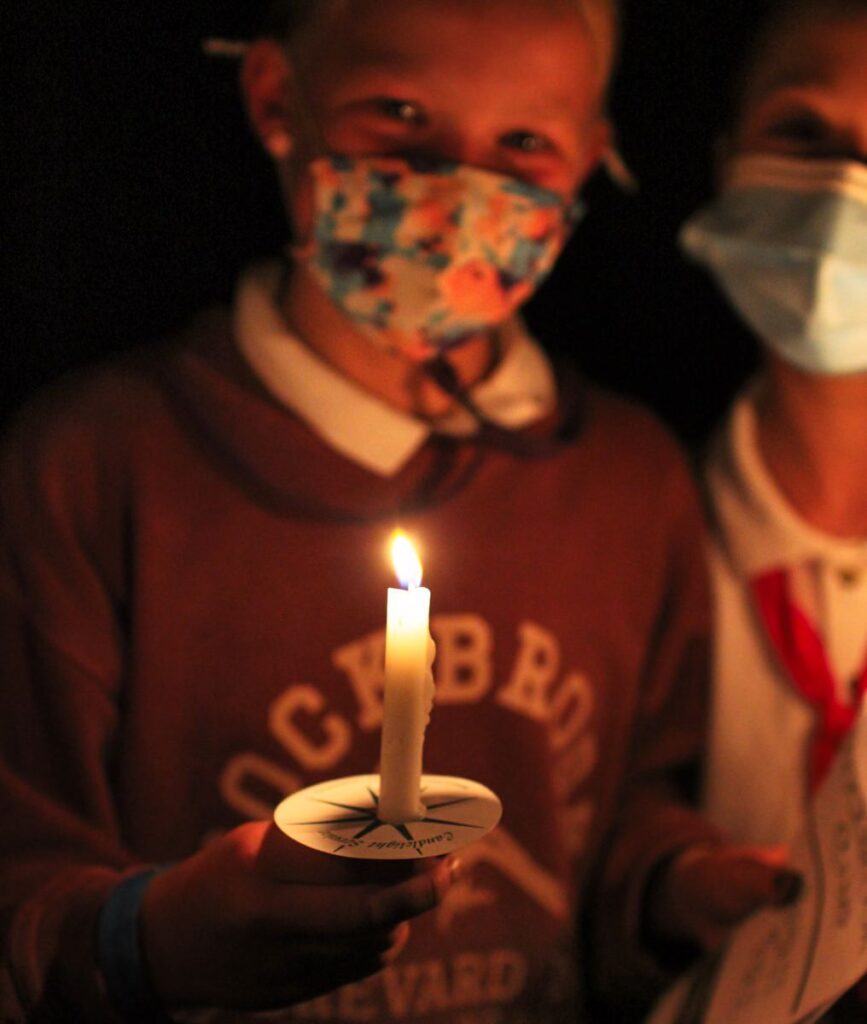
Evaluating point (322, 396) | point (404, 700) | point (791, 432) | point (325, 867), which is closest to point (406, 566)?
point (404, 700)

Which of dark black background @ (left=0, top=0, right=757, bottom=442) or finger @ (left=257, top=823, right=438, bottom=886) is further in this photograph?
dark black background @ (left=0, top=0, right=757, bottom=442)

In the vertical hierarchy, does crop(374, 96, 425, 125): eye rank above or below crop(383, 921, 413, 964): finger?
above

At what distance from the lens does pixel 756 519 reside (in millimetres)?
1552

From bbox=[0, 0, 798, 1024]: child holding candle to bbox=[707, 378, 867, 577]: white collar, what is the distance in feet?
0.69

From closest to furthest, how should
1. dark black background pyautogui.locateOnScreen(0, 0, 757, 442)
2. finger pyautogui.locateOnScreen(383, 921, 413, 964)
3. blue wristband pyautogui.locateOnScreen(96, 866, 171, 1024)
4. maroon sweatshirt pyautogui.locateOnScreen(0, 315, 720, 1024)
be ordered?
finger pyautogui.locateOnScreen(383, 921, 413, 964), blue wristband pyautogui.locateOnScreen(96, 866, 171, 1024), maroon sweatshirt pyautogui.locateOnScreen(0, 315, 720, 1024), dark black background pyautogui.locateOnScreen(0, 0, 757, 442)

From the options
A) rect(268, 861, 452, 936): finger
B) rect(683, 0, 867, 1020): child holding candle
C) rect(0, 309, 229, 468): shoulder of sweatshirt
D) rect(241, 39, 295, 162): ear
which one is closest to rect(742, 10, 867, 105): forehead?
rect(683, 0, 867, 1020): child holding candle

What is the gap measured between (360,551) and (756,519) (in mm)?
539

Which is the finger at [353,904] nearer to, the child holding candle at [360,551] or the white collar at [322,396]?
the child holding candle at [360,551]

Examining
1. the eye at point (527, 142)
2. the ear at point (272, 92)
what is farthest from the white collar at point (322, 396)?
the eye at point (527, 142)

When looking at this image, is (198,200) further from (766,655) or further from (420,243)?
(766,655)

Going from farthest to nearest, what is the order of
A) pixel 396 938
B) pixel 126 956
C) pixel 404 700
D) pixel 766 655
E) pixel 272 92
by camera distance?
1. pixel 766 655
2. pixel 272 92
3. pixel 126 956
4. pixel 396 938
5. pixel 404 700

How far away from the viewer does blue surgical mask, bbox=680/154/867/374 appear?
1.38 metres

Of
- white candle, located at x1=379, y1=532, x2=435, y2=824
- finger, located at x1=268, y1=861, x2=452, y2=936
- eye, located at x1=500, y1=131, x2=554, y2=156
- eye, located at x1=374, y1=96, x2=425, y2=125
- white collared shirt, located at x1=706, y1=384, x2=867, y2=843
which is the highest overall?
eye, located at x1=374, y1=96, x2=425, y2=125

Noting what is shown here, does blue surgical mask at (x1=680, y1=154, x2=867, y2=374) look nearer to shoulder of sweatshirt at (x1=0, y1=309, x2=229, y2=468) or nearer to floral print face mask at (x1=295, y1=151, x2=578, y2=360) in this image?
floral print face mask at (x1=295, y1=151, x2=578, y2=360)
